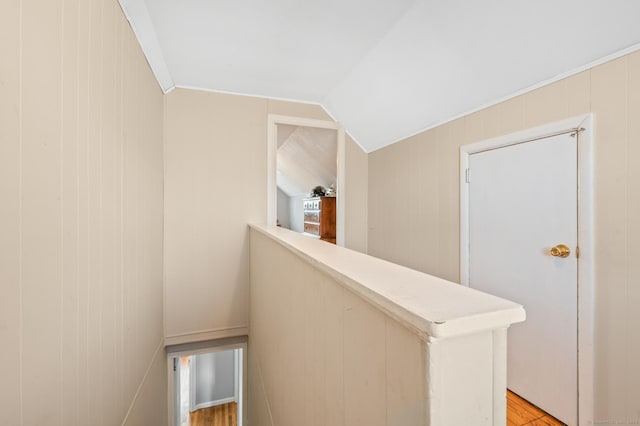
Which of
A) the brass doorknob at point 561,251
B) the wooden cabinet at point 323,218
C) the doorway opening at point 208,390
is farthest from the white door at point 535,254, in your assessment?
the doorway opening at point 208,390

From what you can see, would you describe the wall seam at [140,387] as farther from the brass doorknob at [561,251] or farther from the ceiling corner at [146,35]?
the brass doorknob at [561,251]

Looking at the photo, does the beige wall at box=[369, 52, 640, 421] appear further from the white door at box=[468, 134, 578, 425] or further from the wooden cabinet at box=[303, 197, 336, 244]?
the wooden cabinet at box=[303, 197, 336, 244]

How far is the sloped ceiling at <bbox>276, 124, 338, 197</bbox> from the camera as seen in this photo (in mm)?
3584

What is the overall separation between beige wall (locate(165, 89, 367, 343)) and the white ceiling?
0.26m

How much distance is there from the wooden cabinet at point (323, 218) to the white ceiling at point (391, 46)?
1.85 metres

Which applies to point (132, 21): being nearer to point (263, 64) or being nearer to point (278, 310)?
point (263, 64)

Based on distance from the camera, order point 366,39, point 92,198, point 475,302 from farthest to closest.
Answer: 1. point 366,39
2. point 92,198
3. point 475,302

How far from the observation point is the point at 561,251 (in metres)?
1.47

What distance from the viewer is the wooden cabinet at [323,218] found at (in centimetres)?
409

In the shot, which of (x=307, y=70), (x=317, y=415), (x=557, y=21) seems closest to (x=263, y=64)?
(x=307, y=70)

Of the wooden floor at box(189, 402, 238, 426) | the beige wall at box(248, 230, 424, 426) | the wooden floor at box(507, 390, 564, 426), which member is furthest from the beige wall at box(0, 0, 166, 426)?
the wooden floor at box(189, 402, 238, 426)

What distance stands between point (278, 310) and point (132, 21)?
1.75 meters

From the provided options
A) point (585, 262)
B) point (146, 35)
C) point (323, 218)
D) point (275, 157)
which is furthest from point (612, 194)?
point (323, 218)

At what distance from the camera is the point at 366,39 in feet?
6.03
